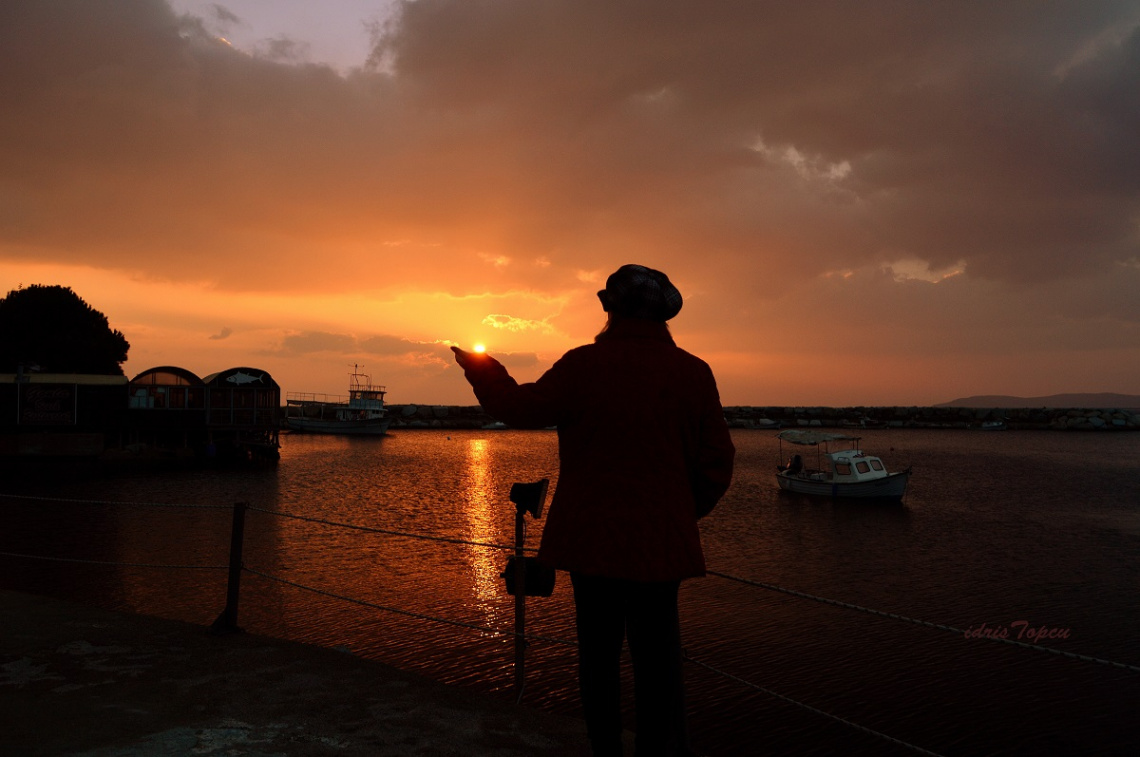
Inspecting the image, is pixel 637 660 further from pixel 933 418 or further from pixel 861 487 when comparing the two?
pixel 933 418

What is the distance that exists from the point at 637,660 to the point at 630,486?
81cm

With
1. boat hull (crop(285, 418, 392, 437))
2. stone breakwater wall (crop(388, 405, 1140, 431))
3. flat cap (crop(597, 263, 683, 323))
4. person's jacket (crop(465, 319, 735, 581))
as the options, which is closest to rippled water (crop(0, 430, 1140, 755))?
person's jacket (crop(465, 319, 735, 581))

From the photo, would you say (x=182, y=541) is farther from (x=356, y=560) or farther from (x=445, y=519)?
(x=445, y=519)

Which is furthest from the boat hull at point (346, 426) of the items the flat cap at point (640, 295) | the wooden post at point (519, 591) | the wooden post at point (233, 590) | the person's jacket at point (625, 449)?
the person's jacket at point (625, 449)

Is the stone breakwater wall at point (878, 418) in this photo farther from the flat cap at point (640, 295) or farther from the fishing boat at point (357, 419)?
the flat cap at point (640, 295)

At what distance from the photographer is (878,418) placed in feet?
514

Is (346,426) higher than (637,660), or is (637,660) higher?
(637,660)

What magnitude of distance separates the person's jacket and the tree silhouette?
7246 centimetres

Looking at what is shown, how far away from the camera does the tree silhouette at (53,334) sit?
62.4 metres

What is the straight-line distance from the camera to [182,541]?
22.1m

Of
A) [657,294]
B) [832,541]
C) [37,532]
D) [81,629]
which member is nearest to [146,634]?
[81,629]

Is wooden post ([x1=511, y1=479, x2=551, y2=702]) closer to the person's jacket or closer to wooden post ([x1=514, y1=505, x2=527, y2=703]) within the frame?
wooden post ([x1=514, y1=505, x2=527, y2=703])

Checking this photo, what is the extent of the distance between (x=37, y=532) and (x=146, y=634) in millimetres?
21363

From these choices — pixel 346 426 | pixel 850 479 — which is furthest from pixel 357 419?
pixel 850 479
